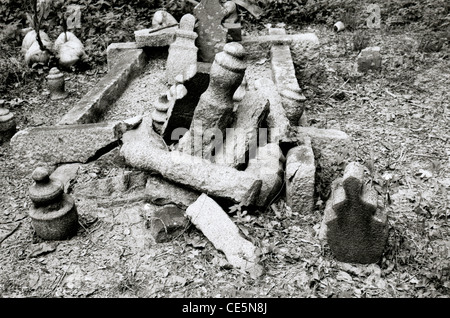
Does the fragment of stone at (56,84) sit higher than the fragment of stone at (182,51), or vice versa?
the fragment of stone at (182,51)

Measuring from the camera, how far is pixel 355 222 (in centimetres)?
287

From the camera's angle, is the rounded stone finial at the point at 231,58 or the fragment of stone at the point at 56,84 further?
the fragment of stone at the point at 56,84

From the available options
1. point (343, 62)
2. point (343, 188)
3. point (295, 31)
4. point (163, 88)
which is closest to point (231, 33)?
point (163, 88)

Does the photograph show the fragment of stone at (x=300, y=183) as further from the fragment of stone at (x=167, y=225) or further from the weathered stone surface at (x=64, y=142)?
the weathered stone surface at (x=64, y=142)

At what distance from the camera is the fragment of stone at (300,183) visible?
335 cm

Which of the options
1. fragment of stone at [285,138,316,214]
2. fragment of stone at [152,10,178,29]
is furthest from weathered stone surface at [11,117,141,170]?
fragment of stone at [152,10,178,29]

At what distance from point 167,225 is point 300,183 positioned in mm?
1045

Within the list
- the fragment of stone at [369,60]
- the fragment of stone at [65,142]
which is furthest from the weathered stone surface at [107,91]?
the fragment of stone at [369,60]

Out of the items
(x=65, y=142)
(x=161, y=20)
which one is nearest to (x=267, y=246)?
(x=65, y=142)

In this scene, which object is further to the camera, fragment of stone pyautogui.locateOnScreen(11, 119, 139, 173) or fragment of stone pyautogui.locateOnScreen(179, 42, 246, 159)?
fragment of stone pyautogui.locateOnScreen(11, 119, 139, 173)

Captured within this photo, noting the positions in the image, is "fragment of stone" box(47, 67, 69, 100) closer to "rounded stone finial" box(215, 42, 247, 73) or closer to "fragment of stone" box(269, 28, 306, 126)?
"fragment of stone" box(269, 28, 306, 126)

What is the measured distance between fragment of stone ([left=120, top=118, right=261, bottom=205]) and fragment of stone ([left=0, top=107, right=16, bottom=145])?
197 cm

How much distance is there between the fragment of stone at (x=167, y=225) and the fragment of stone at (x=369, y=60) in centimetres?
394

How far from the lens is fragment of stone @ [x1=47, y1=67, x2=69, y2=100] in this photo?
5.73m
